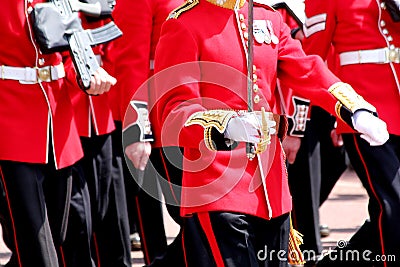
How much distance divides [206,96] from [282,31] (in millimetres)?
407

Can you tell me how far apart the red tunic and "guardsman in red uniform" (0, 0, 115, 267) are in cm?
74

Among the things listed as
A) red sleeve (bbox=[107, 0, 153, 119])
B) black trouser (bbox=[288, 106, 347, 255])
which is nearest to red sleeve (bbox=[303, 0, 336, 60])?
red sleeve (bbox=[107, 0, 153, 119])

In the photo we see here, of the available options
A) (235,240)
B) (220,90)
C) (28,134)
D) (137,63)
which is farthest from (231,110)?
(137,63)

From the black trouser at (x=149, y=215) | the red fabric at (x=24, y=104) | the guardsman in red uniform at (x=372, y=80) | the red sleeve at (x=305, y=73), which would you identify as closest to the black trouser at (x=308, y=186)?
the black trouser at (x=149, y=215)

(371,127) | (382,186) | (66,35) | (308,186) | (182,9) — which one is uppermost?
(182,9)

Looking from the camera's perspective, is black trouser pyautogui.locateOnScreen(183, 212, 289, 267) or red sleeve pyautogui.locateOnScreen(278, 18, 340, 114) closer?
black trouser pyautogui.locateOnScreen(183, 212, 289, 267)

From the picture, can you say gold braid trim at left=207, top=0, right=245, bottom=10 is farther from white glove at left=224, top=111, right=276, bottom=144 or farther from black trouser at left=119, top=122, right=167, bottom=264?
black trouser at left=119, top=122, right=167, bottom=264

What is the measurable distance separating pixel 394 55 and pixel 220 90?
1.70 metres

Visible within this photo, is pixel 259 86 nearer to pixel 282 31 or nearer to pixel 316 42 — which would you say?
pixel 282 31

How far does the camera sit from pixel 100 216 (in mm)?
5555

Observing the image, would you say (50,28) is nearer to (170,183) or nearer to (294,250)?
(170,183)

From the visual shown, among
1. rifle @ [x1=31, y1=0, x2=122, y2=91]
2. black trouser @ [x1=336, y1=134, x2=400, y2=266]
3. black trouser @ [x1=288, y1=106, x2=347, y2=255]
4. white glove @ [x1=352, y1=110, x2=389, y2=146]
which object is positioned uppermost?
Answer: rifle @ [x1=31, y1=0, x2=122, y2=91]

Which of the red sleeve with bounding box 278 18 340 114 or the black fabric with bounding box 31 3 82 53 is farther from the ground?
the black fabric with bounding box 31 3 82 53

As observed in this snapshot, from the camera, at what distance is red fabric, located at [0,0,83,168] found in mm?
4445
